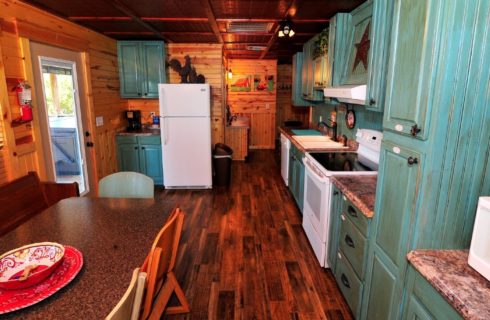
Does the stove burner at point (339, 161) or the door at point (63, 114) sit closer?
the stove burner at point (339, 161)

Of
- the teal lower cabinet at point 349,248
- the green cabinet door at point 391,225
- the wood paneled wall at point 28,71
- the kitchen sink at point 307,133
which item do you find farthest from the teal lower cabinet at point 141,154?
the green cabinet door at point 391,225

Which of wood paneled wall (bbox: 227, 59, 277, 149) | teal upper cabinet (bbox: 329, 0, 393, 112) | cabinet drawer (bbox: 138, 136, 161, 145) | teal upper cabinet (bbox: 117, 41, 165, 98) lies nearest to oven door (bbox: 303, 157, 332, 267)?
teal upper cabinet (bbox: 329, 0, 393, 112)

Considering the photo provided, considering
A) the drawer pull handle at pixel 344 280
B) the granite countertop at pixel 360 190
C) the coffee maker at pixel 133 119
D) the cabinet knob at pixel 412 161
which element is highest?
the cabinet knob at pixel 412 161

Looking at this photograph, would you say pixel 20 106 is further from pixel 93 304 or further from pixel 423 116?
pixel 423 116

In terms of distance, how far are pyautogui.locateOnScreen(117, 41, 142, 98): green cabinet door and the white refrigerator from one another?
2.45ft

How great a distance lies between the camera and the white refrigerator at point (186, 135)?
446 cm

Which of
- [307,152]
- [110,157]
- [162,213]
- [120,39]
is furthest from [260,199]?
[120,39]

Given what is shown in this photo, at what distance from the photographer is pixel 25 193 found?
236cm

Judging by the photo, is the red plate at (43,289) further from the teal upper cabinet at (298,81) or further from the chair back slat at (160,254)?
the teal upper cabinet at (298,81)

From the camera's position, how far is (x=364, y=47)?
2.63m

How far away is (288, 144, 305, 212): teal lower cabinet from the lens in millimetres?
3674

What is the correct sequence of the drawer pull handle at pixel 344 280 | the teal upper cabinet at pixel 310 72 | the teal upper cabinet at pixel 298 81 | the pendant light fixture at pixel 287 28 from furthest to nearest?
the teal upper cabinet at pixel 298 81, the teal upper cabinet at pixel 310 72, the pendant light fixture at pixel 287 28, the drawer pull handle at pixel 344 280

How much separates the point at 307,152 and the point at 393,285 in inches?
74.5

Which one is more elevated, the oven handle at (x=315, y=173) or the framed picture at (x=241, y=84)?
the framed picture at (x=241, y=84)
